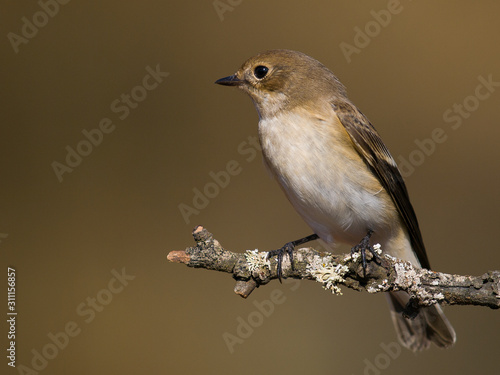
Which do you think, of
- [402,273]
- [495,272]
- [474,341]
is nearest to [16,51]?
[402,273]

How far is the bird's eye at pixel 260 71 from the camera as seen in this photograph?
346 centimetres

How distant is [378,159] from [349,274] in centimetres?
104

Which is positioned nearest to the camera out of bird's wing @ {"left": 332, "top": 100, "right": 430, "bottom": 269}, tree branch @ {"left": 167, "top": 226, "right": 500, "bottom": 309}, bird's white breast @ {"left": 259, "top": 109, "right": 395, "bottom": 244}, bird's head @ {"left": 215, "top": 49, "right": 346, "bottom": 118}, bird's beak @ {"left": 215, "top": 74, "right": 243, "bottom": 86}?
tree branch @ {"left": 167, "top": 226, "right": 500, "bottom": 309}

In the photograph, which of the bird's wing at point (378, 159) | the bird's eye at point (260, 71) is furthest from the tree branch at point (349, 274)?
the bird's eye at point (260, 71)

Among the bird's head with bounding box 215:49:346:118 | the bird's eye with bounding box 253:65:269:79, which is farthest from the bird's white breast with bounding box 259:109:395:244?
the bird's eye with bounding box 253:65:269:79

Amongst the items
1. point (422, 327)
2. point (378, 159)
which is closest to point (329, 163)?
point (378, 159)

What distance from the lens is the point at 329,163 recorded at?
10.0 feet

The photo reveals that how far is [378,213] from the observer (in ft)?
10.5

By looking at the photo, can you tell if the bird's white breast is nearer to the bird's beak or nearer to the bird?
the bird

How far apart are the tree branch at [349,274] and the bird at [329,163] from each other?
1.15 ft

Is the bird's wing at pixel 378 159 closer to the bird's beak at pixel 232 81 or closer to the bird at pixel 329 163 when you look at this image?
the bird at pixel 329 163

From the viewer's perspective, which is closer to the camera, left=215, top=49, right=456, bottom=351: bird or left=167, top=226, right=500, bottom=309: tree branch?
left=167, top=226, right=500, bottom=309: tree branch

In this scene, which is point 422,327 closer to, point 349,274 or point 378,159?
point 378,159

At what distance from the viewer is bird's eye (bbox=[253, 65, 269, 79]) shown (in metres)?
3.46
